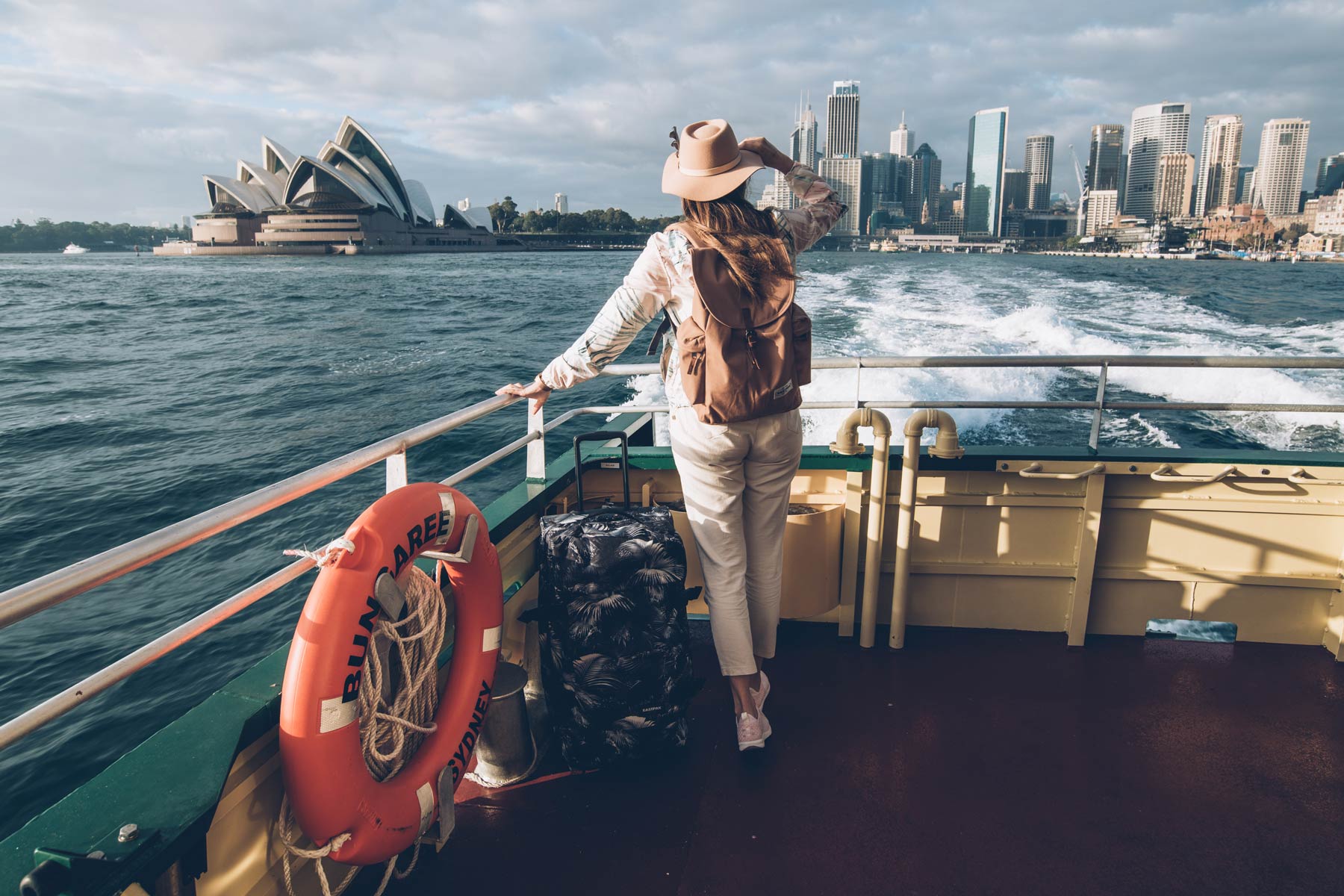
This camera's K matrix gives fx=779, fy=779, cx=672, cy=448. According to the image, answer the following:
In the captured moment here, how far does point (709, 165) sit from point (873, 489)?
1252 millimetres

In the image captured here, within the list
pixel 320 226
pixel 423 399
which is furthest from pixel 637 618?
pixel 320 226

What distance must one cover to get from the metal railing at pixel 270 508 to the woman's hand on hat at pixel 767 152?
0.68 m

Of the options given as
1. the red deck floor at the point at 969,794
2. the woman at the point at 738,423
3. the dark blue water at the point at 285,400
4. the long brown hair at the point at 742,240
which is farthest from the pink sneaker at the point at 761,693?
the dark blue water at the point at 285,400

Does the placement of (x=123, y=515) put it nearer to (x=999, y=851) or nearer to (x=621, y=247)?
(x=999, y=851)

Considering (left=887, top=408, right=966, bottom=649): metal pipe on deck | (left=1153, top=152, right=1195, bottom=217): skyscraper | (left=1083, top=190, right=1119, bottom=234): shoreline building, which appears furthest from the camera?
(left=1153, top=152, right=1195, bottom=217): skyscraper

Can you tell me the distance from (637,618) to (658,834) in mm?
485

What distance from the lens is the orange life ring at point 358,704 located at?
4.10 ft

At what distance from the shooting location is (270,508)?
1285 mm

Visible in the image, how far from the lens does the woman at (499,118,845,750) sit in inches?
66.9

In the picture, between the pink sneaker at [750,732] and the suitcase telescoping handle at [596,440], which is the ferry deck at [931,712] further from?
the suitcase telescoping handle at [596,440]

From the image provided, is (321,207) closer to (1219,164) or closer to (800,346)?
(800,346)

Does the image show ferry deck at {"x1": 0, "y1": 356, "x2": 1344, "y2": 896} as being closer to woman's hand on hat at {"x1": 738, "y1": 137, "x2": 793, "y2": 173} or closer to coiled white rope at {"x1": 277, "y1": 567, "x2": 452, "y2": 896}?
coiled white rope at {"x1": 277, "y1": 567, "x2": 452, "y2": 896}

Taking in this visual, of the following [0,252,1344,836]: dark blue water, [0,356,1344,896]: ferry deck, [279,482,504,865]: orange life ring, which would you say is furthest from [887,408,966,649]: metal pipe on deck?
[0,252,1344,836]: dark blue water

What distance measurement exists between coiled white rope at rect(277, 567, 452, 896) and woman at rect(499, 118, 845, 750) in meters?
0.57
